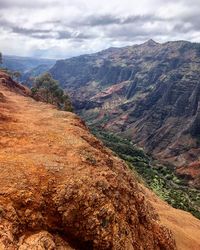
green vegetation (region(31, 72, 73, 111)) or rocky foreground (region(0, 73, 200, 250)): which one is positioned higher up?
rocky foreground (region(0, 73, 200, 250))

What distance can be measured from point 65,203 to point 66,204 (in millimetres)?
116

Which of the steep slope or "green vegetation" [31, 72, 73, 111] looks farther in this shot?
"green vegetation" [31, 72, 73, 111]

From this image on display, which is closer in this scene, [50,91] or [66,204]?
[66,204]

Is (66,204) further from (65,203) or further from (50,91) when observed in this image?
(50,91)

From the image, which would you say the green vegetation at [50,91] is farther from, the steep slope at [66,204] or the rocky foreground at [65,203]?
the steep slope at [66,204]

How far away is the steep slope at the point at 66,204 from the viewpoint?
30.6 meters

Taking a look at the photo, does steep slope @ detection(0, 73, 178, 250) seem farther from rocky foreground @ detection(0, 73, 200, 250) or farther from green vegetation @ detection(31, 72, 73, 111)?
green vegetation @ detection(31, 72, 73, 111)

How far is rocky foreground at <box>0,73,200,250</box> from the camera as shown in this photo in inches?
1206

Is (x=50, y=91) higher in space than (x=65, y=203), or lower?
lower

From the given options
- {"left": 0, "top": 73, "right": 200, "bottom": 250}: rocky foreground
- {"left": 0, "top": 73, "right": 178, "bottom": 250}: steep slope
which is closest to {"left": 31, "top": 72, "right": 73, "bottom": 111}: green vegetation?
{"left": 0, "top": 73, "right": 200, "bottom": 250}: rocky foreground

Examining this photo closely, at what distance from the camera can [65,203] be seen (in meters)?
33.6

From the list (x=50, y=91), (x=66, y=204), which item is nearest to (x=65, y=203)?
(x=66, y=204)

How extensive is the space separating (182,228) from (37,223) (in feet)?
114

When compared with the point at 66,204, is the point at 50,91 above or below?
below
